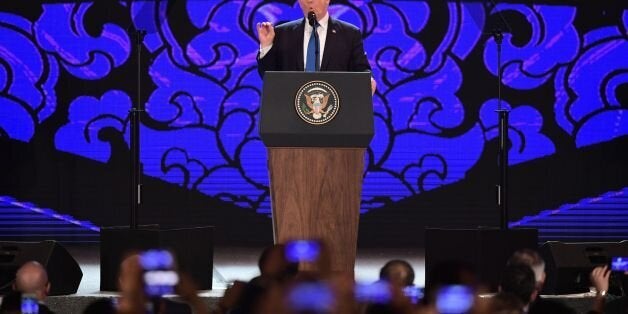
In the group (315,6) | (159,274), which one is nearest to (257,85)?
(315,6)

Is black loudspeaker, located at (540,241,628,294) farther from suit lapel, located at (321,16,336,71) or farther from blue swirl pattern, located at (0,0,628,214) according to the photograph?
blue swirl pattern, located at (0,0,628,214)

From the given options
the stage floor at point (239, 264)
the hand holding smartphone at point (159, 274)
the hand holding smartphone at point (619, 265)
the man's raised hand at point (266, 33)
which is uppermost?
the man's raised hand at point (266, 33)

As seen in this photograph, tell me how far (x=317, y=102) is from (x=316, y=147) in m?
0.22

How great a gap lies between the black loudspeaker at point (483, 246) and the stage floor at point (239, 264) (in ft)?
1.26

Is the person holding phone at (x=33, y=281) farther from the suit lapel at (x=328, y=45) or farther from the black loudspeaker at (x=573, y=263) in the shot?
the black loudspeaker at (x=573, y=263)

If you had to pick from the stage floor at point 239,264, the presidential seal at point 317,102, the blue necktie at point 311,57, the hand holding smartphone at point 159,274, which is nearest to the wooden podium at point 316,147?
the presidential seal at point 317,102

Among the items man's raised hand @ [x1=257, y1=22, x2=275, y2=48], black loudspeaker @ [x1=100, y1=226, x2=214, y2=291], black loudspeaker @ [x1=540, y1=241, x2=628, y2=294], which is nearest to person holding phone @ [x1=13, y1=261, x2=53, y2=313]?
man's raised hand @ [x1=257, y1=22, x2=275, y2=48]

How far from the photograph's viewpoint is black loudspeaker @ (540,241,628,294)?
6.37 meters

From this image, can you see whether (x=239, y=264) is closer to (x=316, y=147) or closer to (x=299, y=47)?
(x=299, y=47)

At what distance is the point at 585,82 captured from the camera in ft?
30.2

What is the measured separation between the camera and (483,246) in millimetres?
6434

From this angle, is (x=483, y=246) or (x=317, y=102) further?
(x=483, y=246)

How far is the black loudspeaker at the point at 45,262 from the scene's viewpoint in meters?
6.16

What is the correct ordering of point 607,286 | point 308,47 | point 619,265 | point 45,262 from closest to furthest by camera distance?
1. point 607,286
2. point 619,265
3. point 308,47
4. point 45,262
